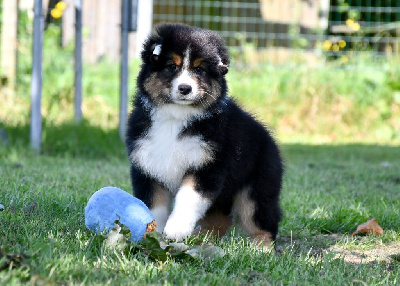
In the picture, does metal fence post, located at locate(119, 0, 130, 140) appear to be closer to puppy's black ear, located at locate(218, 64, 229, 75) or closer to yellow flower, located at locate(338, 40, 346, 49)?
puppy's black ear, located at locate(218, 64, 229, 75)

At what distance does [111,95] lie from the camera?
1112 cm

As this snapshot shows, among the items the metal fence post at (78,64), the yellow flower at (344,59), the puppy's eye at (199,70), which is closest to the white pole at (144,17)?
the yellow flower at (344,59)

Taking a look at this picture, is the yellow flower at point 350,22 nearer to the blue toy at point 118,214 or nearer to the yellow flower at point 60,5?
the yellow flower at point 60,5

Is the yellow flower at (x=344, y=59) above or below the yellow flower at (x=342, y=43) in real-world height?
below

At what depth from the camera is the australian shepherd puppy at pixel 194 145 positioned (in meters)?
3.64

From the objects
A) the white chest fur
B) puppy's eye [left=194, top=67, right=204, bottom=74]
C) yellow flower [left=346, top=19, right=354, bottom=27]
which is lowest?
the white chest fur

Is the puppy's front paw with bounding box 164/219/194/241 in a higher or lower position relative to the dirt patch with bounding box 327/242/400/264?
higher

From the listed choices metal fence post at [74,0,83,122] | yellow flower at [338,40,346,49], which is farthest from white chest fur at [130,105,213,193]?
yellow flower at [338,40,346,49]

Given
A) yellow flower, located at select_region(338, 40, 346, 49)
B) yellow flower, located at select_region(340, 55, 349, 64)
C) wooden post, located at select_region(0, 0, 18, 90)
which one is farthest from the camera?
yellow flower, located at select_region(338, 40, 346, 49)

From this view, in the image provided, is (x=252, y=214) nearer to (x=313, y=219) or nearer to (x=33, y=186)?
(x=313, y=219)

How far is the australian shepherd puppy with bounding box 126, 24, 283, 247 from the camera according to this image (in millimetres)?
3639

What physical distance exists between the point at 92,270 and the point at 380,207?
295cm

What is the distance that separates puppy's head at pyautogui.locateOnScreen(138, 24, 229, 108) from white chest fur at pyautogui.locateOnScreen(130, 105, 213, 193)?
9 centimetres

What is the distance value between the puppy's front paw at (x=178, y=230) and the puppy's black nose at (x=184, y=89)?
74cm
